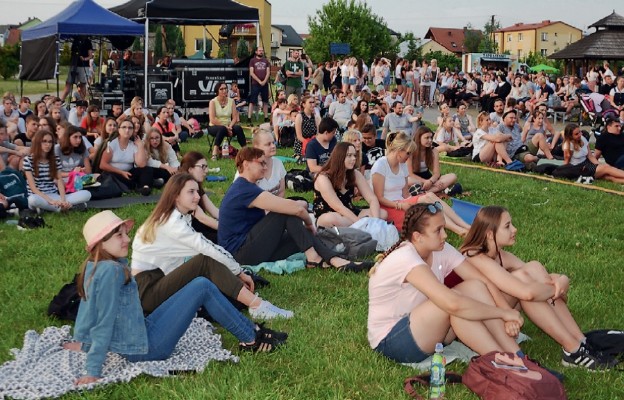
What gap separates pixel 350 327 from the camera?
18.5 feet

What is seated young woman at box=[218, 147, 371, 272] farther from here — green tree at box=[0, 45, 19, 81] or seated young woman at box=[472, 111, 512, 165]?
green tree at box=[0, 45, 19, 81]

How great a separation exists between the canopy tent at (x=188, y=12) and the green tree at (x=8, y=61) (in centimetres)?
3271

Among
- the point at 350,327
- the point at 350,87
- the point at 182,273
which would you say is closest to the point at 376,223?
the point at 350,327

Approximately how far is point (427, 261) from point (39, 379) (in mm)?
2464

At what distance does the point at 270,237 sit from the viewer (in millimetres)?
7117

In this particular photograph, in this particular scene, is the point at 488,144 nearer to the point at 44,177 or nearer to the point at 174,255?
the point at 44,177

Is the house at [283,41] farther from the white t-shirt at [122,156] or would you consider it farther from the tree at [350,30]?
the white t-shirt at [122,156]

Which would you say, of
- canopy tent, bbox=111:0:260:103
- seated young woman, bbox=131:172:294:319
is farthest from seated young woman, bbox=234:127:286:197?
canopy tent, bbox=111:0:260:103

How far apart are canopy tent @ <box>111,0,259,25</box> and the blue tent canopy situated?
848 millimetres

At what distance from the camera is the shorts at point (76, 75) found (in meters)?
22.8

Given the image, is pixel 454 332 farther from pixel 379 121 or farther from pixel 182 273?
pixel 379 121

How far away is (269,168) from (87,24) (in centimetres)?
1317

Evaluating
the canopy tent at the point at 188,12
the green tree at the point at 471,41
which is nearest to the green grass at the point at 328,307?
the canopy tent at the point at 188,12

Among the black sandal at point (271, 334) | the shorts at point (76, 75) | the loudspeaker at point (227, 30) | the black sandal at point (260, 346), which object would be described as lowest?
the black sandal at point (260, 346)
